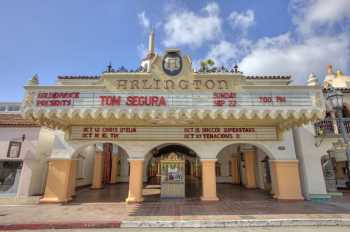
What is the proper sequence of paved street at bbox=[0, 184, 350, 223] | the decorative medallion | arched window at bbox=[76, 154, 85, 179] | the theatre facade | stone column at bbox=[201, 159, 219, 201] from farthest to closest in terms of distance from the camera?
arched window at bbox=[76, 154, 85, 179] → stone column at bbox=[201, 159, 219, 201] → the decorative medallion → the theatre facade → paved street at bbox=[0, 184, 350, 223]

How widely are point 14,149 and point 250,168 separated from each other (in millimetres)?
15748

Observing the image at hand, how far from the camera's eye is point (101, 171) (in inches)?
650

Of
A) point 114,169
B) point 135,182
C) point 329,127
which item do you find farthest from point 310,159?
point 114,169

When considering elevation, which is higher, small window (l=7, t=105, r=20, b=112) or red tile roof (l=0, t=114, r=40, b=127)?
small window (l=7, t=105, r=20, b=112)

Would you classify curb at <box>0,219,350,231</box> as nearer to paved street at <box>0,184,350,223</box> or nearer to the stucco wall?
paved street at <box>0,184,350,223</box>

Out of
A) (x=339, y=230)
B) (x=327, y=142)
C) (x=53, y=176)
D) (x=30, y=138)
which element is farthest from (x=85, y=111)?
(x=327, y=142)

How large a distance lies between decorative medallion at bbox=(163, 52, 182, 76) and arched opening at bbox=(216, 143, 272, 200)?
22.6ft

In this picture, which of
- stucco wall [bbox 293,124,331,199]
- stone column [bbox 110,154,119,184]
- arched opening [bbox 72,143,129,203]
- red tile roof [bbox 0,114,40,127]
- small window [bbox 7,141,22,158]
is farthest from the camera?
stone column [bbox 110,154,119,184]

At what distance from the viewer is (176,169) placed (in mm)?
11562

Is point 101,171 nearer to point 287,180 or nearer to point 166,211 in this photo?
point 166,211

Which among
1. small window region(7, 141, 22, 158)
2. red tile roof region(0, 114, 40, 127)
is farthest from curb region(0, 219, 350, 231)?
red tile roof region(0, 114, 40, 127)

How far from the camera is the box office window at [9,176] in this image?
429 inches

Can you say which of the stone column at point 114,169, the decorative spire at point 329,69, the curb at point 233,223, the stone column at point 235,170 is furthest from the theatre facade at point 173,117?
the decorative spire at point 329,69

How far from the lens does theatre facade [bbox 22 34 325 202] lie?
28.8 ft
